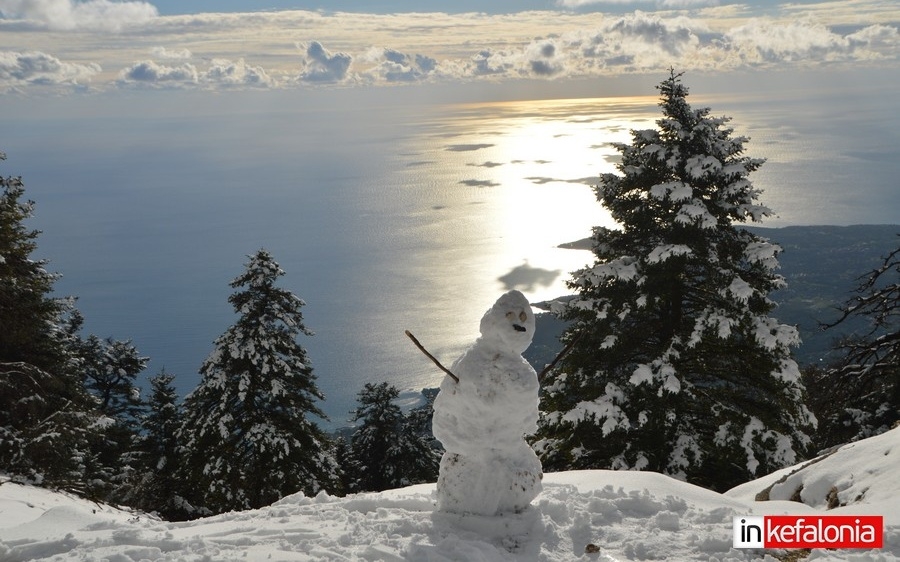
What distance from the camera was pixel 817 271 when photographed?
239ft

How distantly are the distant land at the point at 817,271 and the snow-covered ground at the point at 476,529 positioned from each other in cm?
3485

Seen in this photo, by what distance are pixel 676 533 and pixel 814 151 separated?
210395 mm

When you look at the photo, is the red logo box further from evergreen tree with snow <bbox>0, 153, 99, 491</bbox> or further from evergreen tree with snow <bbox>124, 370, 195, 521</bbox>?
evergreen tree with snow <bbox>124, 370, 195, 521</bbox>

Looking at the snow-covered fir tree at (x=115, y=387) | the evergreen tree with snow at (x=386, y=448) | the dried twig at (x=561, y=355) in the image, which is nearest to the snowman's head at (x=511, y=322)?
the dried twig at (x=561, y=355)

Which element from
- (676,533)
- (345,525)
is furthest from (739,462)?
(345,525)

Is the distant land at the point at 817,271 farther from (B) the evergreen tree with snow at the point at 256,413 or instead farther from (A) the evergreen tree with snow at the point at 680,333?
(A) the evergreen tree with snow at the point at 680,333

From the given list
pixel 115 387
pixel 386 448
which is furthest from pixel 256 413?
pixel 115 387

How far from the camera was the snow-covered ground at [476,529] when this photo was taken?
17.3 feet

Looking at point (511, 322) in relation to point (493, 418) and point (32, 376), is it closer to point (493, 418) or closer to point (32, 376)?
point (493, 418)

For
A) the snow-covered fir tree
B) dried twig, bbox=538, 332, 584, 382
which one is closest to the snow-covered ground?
dried twig, bbox=538, 332, 584, 382

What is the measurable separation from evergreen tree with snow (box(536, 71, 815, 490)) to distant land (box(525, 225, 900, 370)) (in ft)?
92.6

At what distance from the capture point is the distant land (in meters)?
51.8

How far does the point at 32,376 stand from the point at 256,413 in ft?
16.9

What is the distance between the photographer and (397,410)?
24.7 metres
